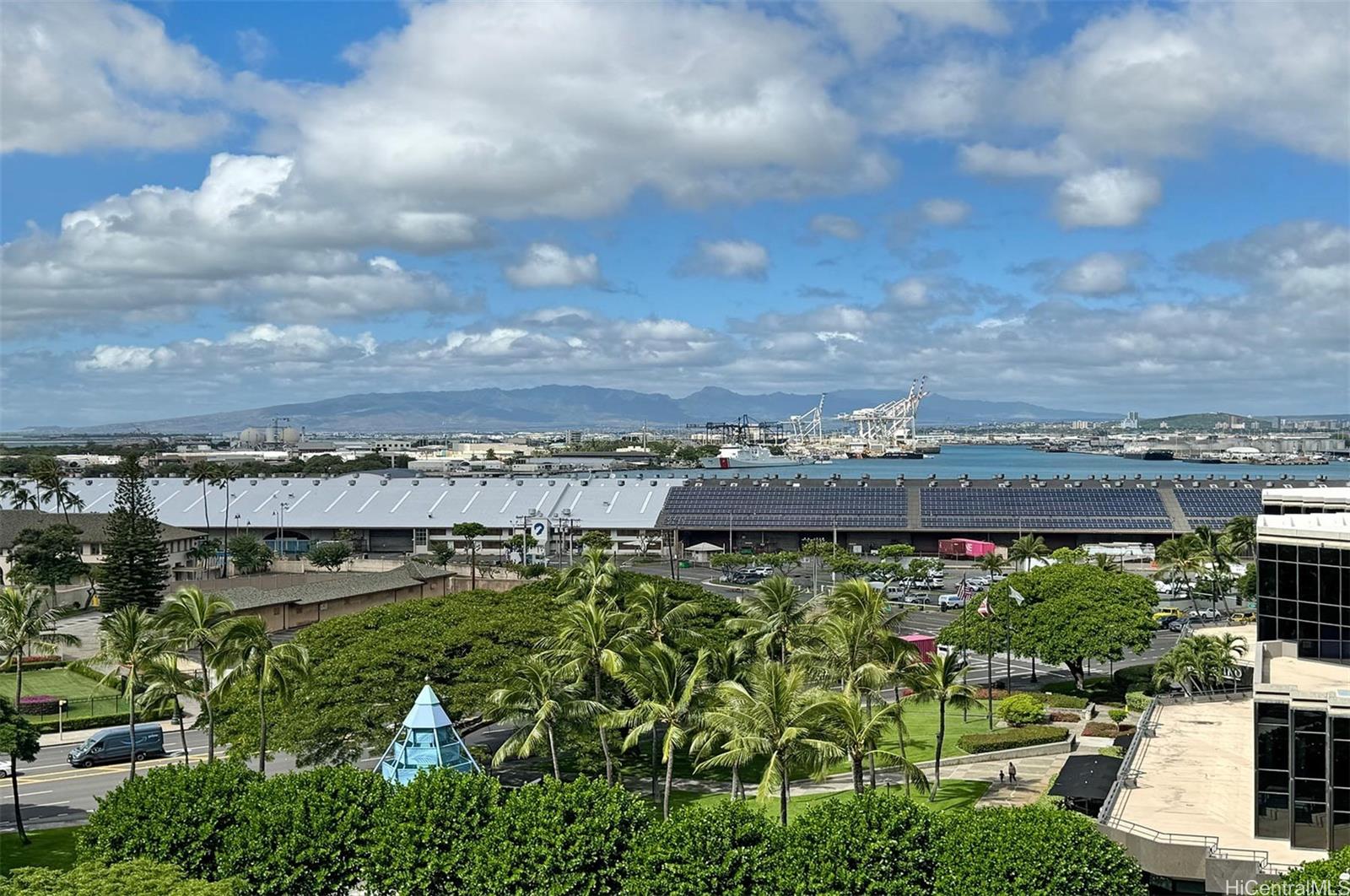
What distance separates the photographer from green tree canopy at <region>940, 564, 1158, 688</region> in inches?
2179

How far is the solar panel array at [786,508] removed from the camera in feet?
396

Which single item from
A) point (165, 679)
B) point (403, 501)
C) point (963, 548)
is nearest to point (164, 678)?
point (165, 679)

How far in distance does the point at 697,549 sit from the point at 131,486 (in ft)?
178

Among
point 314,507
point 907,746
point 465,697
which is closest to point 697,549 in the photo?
point 314,507

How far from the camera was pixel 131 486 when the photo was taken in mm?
87125

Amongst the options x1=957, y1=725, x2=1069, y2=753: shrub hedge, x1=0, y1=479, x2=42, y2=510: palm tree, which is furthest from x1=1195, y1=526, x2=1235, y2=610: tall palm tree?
x1=0, y1=479, x2=42, y2=510: palm tree

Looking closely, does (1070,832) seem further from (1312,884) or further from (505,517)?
(505,517)

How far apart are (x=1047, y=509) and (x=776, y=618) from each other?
7947 centimetres

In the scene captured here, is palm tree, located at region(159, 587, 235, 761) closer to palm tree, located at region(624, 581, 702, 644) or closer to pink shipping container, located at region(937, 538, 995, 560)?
palm tree, located at region(624, 581, 702, 644)

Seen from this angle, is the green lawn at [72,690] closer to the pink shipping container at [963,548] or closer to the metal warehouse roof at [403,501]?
the metal warehouse roof at [403,501]

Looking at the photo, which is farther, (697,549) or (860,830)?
(697,549)

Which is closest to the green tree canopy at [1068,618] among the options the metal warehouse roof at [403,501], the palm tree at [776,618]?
the palm tree at [776,618]

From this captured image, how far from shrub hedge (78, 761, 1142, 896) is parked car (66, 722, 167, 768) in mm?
21258

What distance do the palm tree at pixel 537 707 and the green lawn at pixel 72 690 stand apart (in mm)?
29327
